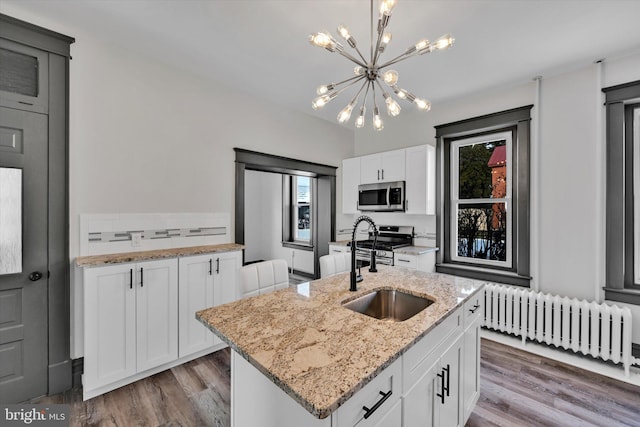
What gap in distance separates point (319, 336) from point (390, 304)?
0.83 m

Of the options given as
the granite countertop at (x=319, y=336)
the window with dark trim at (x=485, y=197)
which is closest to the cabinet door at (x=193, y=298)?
the granite countertop at (x=319, y=336)

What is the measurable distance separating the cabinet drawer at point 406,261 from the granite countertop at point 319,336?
1.53 m

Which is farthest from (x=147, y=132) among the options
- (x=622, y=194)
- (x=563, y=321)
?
(x=622, y=194)

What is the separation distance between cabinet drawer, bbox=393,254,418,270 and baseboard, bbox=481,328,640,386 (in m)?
1.05

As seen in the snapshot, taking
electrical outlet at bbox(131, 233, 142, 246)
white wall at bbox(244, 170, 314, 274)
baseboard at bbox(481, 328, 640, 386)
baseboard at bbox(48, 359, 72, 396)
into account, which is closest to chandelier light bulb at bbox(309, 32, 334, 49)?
electrical outlet at bbox(131, 233, 142, 246)

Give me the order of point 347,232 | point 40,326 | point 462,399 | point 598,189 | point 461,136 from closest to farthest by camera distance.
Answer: point 462,399, point 40,326, point 598,189, point 461,136, point 347,232

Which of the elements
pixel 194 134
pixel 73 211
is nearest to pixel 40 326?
pixel 73 211

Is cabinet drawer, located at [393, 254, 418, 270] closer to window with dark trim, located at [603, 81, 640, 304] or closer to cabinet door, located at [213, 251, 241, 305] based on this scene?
window with dark trim, located at [603, 81, 640, 304]

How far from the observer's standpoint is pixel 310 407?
721 mm

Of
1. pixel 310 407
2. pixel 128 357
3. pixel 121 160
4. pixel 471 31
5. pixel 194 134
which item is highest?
pixel 471 31

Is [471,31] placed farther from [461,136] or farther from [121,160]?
[121,160]

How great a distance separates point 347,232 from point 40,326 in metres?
3.71

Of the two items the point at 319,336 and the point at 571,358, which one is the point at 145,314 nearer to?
the point at 319,336

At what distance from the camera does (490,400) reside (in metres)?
2.07
